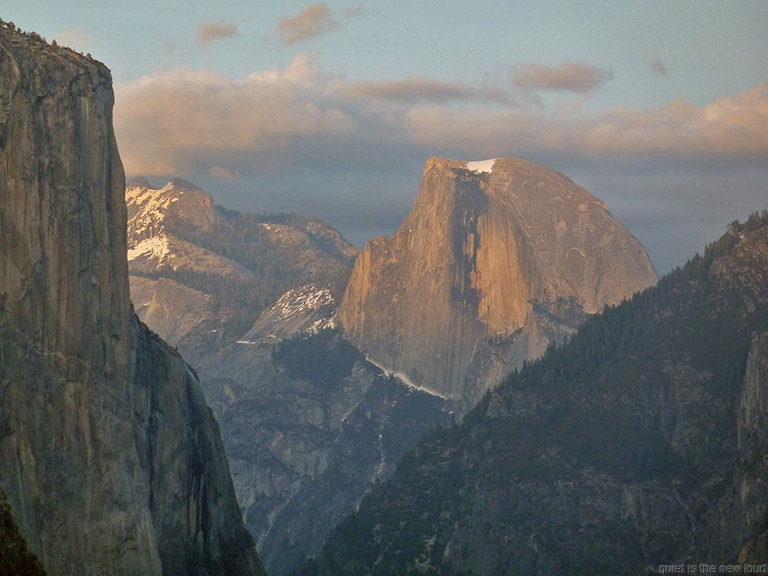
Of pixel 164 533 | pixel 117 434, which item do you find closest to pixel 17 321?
pixel 117 434

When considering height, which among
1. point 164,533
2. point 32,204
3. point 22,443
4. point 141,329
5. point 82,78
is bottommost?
point 164,533

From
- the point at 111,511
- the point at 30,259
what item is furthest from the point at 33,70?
the point at 111,511

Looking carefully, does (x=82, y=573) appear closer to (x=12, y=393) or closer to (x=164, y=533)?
(x=12, y=393)

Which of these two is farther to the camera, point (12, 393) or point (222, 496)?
point (222, 496)

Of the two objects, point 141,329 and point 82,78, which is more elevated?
point 82,78

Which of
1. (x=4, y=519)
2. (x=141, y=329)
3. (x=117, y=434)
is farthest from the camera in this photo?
(x=141, y=329)

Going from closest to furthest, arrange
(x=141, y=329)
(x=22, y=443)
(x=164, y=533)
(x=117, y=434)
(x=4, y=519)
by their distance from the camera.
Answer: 1. (x=4, y=519)
2. (x=22, y=443)
3. (x=117, y=434)
4. (x=164, y=533)
5. (x=141, y=329)
